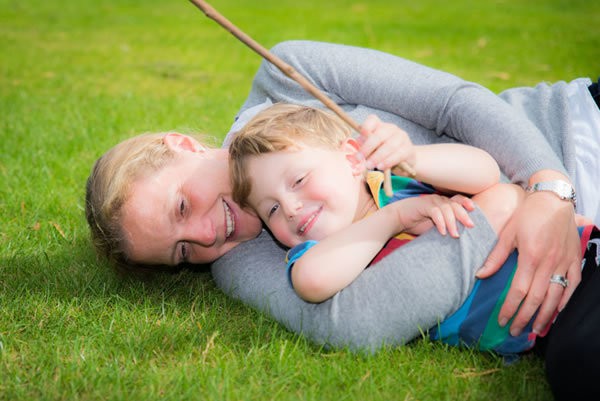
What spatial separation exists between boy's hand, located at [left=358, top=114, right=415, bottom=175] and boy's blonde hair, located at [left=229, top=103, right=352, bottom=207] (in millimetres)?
501

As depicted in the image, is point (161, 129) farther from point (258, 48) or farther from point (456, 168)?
point (258, 48)

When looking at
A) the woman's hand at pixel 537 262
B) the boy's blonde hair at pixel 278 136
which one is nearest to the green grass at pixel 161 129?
the woman's hand at pixel 537 262

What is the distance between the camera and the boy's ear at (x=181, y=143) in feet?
8.73

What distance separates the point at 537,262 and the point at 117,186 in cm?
137

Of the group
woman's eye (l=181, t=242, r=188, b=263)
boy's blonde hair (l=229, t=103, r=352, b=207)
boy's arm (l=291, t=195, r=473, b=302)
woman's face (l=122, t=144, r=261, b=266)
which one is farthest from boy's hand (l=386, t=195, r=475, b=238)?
woman's eye (l=181, t=242, r=188, b=263)

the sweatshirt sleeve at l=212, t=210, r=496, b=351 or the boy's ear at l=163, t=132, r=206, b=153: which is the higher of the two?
the boy's ear at l=163, t=132, r=206, b=153

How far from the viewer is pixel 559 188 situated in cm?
225

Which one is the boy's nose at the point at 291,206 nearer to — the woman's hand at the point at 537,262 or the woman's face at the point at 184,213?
the woman's face at the point at 184,213

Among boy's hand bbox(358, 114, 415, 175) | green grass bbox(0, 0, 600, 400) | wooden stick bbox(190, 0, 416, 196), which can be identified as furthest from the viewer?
green grass bbox(0, 0, 600, 400)

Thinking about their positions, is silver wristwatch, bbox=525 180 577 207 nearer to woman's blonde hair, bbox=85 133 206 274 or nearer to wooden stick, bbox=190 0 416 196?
wooden stick, bbox=190 0 416 196

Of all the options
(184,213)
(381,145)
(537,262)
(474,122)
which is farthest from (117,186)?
(537,262)

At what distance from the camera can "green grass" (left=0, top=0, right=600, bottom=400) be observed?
6.71 ft

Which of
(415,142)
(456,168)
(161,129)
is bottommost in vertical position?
(161,129)

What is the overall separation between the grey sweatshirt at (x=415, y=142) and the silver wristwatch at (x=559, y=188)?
110mm
